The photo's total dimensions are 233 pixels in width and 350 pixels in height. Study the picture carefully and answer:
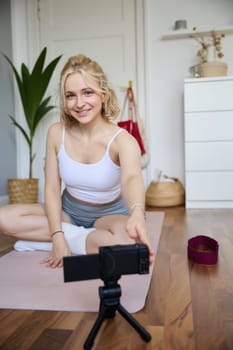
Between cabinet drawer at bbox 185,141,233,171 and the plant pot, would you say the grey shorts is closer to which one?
cabinet drawer at bbox 185,141,233,171

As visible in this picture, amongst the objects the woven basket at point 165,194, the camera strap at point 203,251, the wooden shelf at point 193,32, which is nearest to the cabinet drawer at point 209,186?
the woven basket at point 165,194

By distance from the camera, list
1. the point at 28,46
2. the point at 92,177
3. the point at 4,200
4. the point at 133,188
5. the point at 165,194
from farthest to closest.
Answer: the point at 28,46 < the point at 4,200 < the point at 165,194 < the point at 92,177 < the point at 133,188

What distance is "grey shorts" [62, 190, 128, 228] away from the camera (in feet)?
4.48

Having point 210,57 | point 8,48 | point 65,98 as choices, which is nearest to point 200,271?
point 65,98

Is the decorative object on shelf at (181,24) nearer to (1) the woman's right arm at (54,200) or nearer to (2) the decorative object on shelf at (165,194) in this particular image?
(2) the decorative object on shelf at (165,194)

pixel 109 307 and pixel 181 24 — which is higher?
pixel 181 24

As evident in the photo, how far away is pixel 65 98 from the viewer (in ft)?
3.73

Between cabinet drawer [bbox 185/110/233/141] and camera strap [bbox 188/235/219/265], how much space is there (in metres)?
1.44

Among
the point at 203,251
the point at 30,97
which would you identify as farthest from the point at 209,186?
the point at 30,97

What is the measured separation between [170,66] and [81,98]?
2238 millimetres

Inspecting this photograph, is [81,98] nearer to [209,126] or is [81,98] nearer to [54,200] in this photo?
[54,200]

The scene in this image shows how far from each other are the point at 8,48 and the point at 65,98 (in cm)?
254

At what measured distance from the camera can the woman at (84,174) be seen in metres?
1.10

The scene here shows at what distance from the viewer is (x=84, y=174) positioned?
1.24 meters
